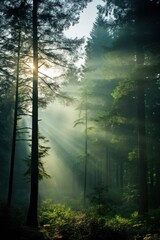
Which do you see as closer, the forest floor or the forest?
the forest floor

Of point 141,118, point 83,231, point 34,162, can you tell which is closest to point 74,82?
point 141,118

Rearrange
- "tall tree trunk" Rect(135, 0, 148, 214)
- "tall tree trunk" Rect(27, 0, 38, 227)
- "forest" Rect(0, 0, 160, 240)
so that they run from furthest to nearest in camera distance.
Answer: "tall tree trunk" Rect(135, 0, 148, 214), "tall tree trunk" Rect(27, 0, 38, 227), "forest" Rect(0, 0, 160, 240)

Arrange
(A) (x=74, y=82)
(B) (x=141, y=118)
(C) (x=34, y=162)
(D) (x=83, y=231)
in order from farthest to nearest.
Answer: (A) (x=74, y=82) → (B) (x=141, y=118) → (C) (x=34, y=162) → (D) (x=83, y=231)

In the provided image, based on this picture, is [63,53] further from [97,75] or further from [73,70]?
[97,75]

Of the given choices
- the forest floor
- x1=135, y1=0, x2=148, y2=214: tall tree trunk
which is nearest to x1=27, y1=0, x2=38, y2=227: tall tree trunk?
the forest floor

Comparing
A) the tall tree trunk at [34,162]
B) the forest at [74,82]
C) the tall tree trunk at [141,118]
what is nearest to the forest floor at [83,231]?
the forest at [74,82]

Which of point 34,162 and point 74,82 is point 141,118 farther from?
point 34,162

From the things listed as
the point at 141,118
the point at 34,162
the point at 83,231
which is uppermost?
the point at 141,118

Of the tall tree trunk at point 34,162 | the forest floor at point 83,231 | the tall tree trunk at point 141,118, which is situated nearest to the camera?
the forest floor at point 83,231

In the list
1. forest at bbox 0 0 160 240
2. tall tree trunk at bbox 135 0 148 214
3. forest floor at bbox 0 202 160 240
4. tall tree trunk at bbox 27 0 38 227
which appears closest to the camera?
forest floor at bbox 0 202 160 240

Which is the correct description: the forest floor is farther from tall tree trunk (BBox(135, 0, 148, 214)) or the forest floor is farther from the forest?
tall tree trunk (BBox(135, 0, 148, 214))

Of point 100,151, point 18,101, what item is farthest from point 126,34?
point 100,151

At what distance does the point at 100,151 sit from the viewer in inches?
1535

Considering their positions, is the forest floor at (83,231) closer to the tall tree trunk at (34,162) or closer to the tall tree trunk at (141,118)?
the tall tree trunk at (34,162)
